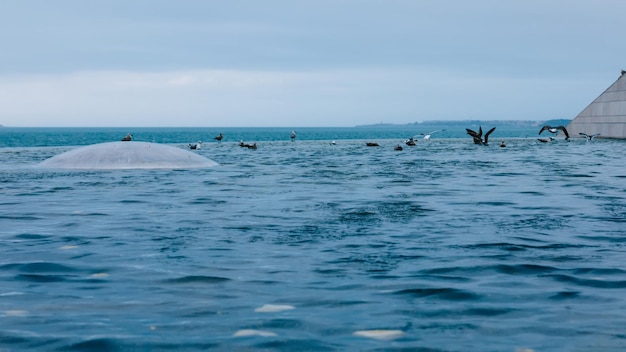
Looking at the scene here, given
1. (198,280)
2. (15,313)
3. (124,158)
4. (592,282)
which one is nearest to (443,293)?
(592,282)

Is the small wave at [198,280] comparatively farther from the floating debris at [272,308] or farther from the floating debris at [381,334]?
the floating debris at [381,334]

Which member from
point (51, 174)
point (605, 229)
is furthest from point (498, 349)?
point (51, 174)

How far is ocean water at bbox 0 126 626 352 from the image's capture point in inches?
202

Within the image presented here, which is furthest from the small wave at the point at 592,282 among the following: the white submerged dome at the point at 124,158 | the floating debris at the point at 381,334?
the white submerged dome at the point at 124,158

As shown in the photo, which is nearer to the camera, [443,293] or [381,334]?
[381,334]

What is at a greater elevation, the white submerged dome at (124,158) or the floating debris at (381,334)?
the white submerged dome at (124,158)

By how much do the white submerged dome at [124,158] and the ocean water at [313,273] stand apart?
913 centimetres

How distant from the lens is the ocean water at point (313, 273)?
202 inches

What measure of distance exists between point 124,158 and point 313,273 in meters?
18.1

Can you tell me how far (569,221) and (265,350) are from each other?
25.0ft

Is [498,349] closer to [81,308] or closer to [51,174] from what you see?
[81,308]

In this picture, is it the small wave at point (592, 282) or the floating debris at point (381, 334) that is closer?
the floating debris at point (381, 334)

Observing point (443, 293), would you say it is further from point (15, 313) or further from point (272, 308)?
point (15, 313)

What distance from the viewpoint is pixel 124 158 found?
24.1 m
